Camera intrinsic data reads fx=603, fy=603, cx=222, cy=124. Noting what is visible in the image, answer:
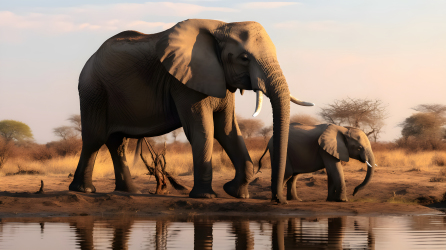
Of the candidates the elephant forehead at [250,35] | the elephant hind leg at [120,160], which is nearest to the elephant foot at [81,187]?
the elephant hind leg at [120,160]

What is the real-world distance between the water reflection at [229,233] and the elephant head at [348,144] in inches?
99.9

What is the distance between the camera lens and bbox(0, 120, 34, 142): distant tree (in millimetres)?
50406

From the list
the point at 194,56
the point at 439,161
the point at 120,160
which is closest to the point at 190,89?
the point at 194,56

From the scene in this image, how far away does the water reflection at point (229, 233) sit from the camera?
599cm

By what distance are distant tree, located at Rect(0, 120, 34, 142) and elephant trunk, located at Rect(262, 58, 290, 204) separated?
4466 cm

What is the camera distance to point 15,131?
5075 cm

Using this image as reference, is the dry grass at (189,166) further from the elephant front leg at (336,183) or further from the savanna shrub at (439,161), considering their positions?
the elephant front leg at (336,183)

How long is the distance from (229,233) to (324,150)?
5.09 meters

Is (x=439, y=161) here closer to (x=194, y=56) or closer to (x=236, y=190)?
(x=236, y=190)

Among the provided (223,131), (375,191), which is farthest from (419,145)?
(223,131)

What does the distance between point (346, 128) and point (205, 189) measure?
3662mm

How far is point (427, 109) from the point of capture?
155ft

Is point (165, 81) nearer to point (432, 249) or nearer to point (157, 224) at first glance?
point (157, 224)

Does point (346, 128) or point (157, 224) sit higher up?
point (346, 128)
